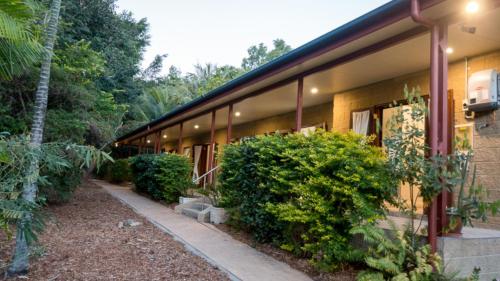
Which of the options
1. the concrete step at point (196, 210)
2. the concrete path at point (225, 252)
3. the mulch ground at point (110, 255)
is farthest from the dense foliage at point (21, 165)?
the concrete step at point (196, 210)

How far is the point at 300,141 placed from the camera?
5492 millimetres

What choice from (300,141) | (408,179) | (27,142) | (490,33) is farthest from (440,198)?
(27,142)

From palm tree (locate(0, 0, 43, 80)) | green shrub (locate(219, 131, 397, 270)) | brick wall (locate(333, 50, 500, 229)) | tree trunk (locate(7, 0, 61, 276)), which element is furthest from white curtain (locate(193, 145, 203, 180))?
palm tree (locate(0, 0, 43, 80))

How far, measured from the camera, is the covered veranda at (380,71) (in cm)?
421

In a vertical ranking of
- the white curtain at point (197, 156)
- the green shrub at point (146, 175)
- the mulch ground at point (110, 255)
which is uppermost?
the white curtain at point (197, 156)

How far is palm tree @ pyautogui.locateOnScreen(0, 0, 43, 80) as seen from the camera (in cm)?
361

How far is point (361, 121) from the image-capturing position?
26.0ft

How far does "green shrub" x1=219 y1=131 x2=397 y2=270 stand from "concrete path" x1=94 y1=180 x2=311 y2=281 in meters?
0.39

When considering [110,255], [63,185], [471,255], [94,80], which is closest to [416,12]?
[471,255]

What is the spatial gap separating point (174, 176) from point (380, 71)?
21.6 ft

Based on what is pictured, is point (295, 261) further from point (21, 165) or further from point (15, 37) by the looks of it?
point (15, 37)

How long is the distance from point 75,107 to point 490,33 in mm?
8139

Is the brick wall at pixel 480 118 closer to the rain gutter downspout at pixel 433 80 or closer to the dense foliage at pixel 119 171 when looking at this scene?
the rain gutter downspout at pixel 433 80

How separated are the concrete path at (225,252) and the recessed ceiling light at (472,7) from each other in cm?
359
